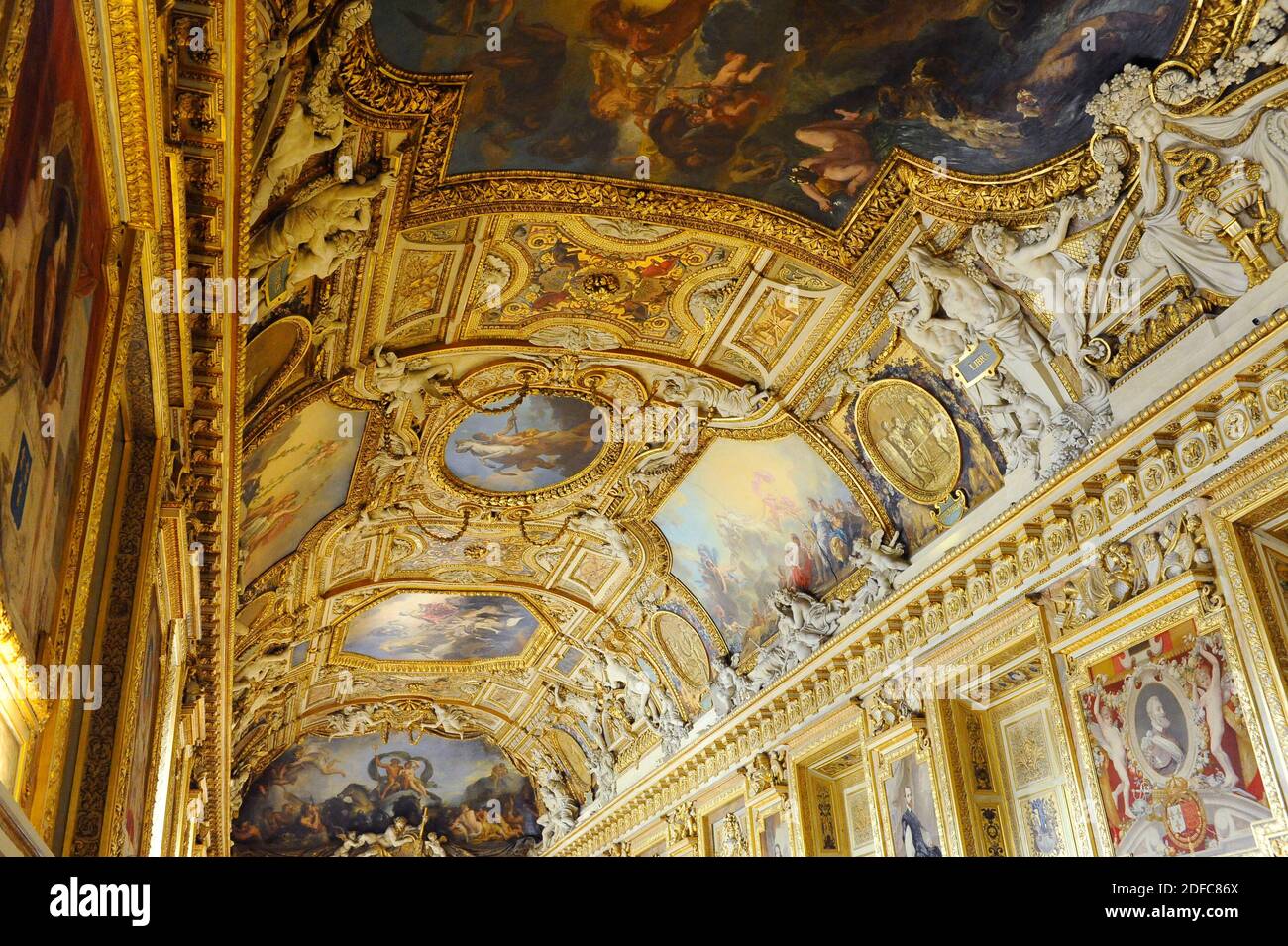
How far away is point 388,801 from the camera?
31719mm

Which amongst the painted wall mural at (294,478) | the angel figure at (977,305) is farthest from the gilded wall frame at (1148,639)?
the painted wall mural at (294,478)

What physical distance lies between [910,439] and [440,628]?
1368 centimetres

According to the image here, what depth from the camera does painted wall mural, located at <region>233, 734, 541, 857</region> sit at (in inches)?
1198

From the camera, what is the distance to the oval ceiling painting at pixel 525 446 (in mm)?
15914

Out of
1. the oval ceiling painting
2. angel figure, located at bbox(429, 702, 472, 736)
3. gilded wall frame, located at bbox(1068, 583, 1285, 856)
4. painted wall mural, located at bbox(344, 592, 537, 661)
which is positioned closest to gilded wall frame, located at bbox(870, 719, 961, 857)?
gilded wall frame, located at bbox(1068, 583, 1285, 856)

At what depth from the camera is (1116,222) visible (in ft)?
31.8

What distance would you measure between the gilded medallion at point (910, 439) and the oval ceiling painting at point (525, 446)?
167 inches

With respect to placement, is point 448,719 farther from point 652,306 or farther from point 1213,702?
point 1213,702

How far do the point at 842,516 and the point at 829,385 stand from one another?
2049 millimetres

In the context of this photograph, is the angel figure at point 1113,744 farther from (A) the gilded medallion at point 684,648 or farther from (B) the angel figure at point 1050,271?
(A) the gilded medallion at point 684,648

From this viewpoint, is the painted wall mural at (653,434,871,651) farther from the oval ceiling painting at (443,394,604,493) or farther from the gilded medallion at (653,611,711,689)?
the oval ceiling painting at (443,394,604,493)

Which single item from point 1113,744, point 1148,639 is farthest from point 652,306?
point 1113,744

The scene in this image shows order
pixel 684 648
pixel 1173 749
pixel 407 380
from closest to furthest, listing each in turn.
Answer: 1. pixel 1173 749
2. pixel 407 380
3. pixel 684 648

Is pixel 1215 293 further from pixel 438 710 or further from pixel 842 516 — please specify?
pixel 438 710
